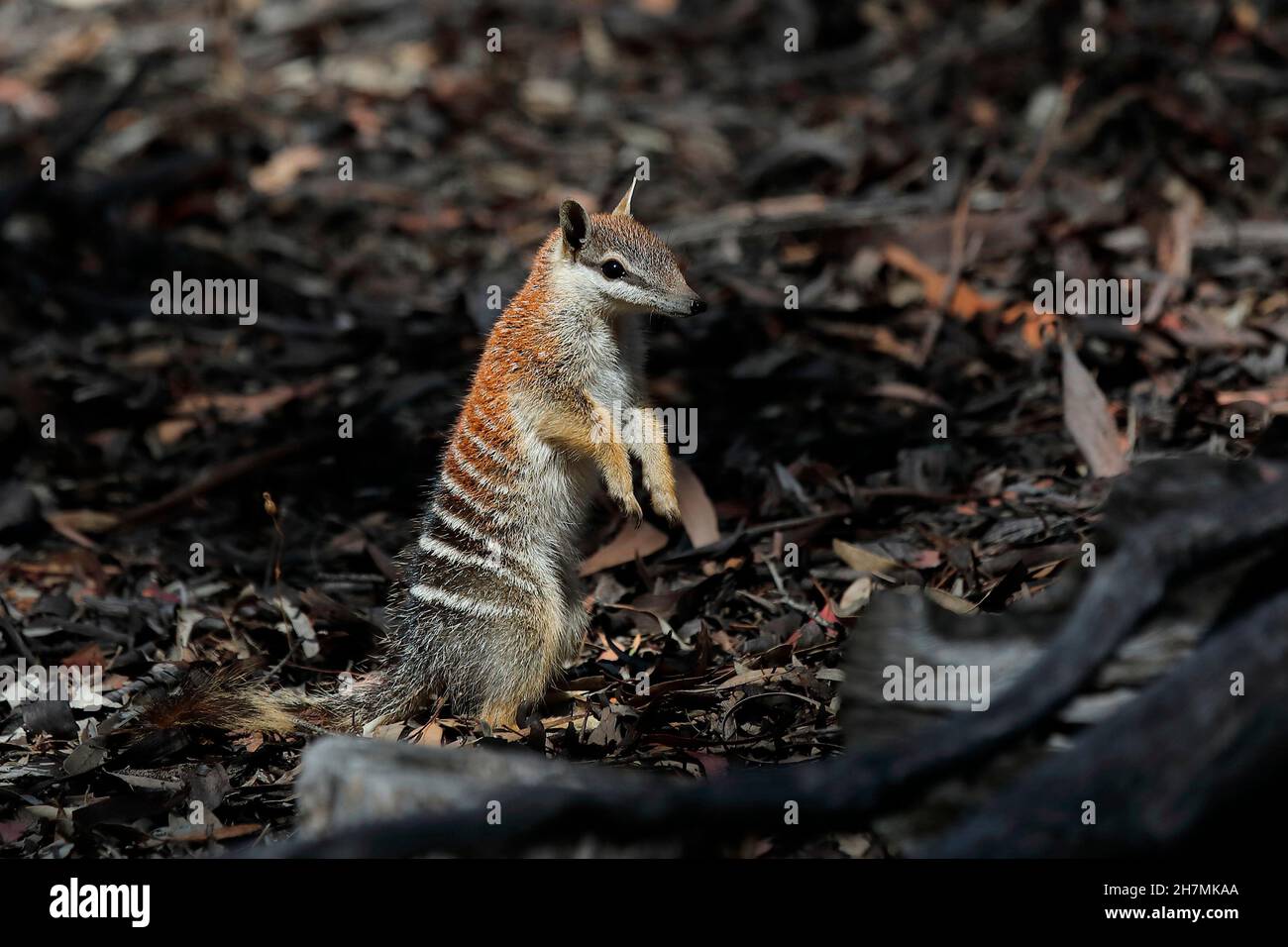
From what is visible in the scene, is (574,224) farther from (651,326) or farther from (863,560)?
(863,560)

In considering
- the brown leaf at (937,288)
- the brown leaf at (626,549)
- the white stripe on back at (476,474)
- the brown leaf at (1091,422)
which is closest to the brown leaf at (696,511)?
the brown leaf at (626,549)

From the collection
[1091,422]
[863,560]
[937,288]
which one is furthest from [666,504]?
[937,288]

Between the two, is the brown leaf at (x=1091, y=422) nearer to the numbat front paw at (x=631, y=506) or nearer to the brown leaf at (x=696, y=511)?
the brown leaf at (x=696, y=511)

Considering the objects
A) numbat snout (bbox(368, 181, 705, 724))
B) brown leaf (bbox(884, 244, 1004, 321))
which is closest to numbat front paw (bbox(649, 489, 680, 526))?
numbat snout (bbox(368, 181, 705, 724))

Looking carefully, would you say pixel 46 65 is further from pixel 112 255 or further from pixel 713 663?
pixel 713 663

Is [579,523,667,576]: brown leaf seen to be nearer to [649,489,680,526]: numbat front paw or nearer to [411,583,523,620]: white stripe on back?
[649,489,680,526]: numbat front paw

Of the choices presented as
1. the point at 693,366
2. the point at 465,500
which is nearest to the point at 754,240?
the point at 693,366

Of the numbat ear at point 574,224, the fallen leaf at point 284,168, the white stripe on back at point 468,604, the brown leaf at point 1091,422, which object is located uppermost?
the fallen leaf at point 284,168

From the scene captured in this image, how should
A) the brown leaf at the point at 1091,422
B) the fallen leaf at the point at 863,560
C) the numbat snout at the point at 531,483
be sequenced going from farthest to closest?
the brown leaf at the point at 1091,422
the fallen leaf at the point at 863,560
the numbat snout at the point at 531,483
